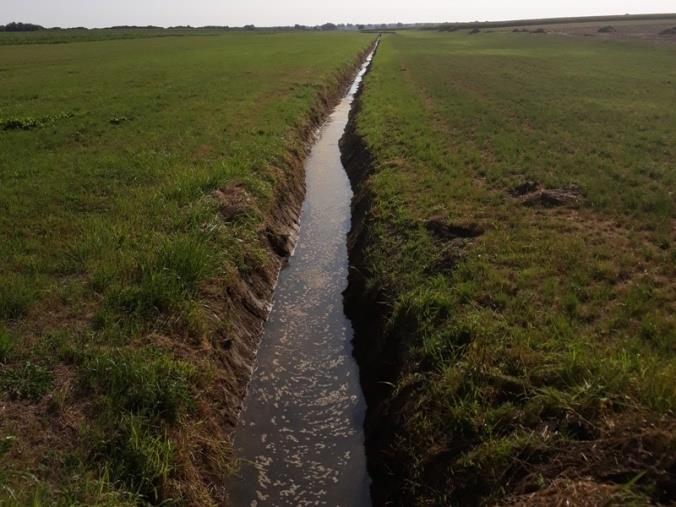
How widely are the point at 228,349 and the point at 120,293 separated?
1957 millimetres

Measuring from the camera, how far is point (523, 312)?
800cm

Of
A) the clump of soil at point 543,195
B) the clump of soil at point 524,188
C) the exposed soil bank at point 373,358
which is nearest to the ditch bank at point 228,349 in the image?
the exposed soil bank at point 373,358

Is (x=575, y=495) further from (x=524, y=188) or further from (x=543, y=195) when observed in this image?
(x=524, y=188)

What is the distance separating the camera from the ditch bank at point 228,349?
20.3 feet

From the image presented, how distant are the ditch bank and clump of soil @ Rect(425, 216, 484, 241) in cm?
385

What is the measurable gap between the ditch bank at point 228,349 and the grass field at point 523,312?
81.1 inches

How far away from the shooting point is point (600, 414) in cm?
543

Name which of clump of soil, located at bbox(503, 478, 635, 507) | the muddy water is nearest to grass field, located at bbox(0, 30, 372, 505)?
the muddy water

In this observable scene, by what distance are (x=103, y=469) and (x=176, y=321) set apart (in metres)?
2.89

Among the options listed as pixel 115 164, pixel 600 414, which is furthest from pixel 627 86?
pixel 600 414

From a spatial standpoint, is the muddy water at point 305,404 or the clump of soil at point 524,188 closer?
the muddy water at point 305,404

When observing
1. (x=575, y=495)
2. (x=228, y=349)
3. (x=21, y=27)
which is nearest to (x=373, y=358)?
(x=228, y=349)

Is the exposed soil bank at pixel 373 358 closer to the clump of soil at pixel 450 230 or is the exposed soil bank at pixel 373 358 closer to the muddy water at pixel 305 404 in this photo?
the muddy water at pixel 305 404

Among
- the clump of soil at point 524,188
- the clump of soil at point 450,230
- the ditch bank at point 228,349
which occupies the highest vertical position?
the clump of soil at point 524,188
